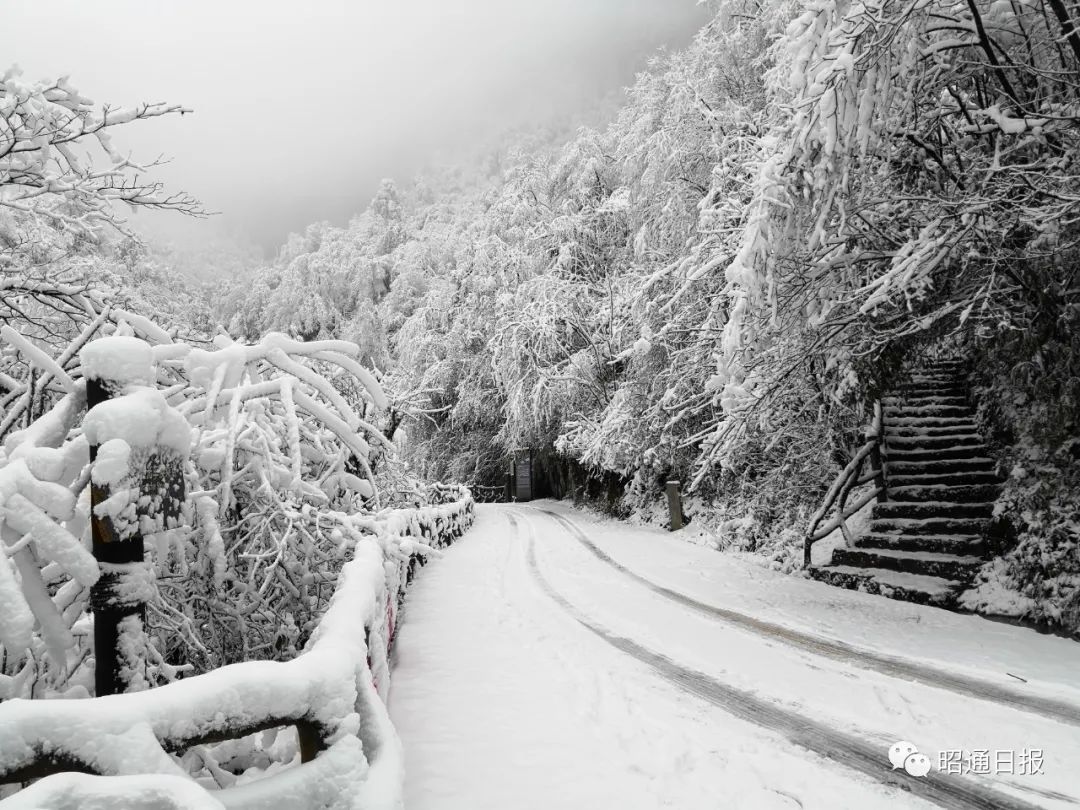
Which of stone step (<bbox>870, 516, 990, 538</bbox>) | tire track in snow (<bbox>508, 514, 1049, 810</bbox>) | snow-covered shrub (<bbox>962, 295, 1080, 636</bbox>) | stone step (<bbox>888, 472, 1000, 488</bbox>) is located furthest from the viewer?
stone step (<bbox>888, 472, 1000, 488</bbox>)

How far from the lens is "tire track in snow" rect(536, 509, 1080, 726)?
13.7ft

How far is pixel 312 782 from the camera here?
6.58 ft

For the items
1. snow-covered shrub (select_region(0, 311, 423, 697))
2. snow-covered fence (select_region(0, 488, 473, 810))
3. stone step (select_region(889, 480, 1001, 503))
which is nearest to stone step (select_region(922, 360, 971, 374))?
stone step (select_region(889, 480, 1001, 503))

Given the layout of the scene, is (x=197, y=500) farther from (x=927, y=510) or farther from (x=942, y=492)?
(x=942, y=492)

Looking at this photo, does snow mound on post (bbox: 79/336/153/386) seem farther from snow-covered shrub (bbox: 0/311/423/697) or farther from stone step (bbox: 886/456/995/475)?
stone step (bbox: 886/456/995/475)

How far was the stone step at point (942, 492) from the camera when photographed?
8.52 metres

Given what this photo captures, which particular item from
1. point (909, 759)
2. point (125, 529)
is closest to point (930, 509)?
point (909, 759)

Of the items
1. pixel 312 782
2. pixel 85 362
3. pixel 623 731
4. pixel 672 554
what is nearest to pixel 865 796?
pixel 623 731

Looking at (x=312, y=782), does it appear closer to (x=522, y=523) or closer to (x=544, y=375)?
(x=522, y=523)

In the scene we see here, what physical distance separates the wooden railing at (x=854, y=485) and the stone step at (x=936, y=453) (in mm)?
292

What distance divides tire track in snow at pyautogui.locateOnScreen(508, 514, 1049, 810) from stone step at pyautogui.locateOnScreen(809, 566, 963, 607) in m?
4.07

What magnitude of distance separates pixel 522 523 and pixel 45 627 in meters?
16.7

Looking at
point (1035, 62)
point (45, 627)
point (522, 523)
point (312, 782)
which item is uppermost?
point (1035, 62)

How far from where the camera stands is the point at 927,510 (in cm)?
877
